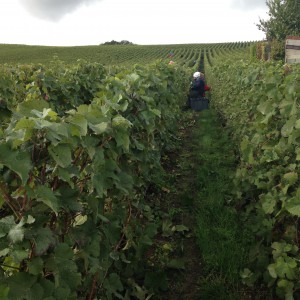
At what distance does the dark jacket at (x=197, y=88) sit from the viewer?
1293 centimetres

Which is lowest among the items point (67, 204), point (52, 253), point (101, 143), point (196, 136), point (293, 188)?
point (196, 136)

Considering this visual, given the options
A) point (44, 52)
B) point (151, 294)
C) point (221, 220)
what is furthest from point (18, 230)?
point (44, 52)

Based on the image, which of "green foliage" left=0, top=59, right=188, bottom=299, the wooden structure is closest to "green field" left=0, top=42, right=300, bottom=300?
"green foliage" left=0, top=59, right=188, bottom=299

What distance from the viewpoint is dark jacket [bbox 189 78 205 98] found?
1293 cm

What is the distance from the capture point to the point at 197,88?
517 inches

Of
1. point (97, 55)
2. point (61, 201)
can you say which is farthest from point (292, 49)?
point (97, 55)

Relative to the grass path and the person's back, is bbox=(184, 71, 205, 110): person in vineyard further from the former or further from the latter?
the grass path

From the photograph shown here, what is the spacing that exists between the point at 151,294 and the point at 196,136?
617 cm

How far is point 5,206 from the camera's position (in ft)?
5.74

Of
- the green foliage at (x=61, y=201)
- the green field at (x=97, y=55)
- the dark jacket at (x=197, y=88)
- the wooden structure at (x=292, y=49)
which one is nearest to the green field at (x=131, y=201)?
the green foliage at (x=61, y=201)

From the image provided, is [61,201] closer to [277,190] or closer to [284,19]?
[277,190]

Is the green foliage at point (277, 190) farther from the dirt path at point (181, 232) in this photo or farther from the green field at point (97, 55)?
the green field at point (97, 55)

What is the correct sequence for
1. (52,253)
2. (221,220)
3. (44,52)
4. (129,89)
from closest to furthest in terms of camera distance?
(52,253), (129,89), (221,220), (44,52)

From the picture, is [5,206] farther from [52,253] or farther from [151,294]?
[151,294]
